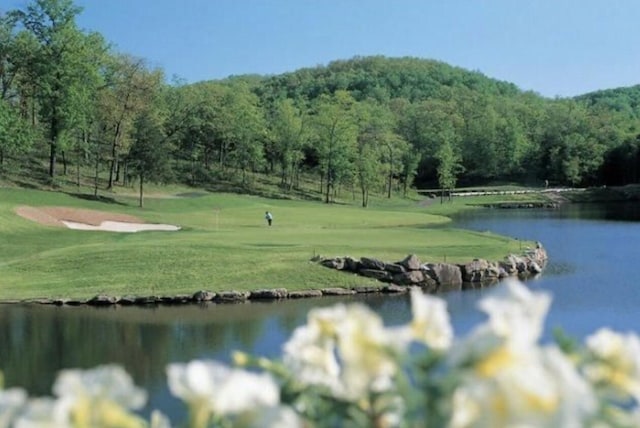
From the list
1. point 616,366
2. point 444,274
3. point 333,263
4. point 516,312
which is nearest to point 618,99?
point 444,274

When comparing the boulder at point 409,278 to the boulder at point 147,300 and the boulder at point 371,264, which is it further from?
the boulder at point 147,300

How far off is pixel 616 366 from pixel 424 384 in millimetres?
469

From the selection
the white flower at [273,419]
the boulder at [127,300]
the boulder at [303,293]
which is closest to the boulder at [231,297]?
the boulder at [303,293]

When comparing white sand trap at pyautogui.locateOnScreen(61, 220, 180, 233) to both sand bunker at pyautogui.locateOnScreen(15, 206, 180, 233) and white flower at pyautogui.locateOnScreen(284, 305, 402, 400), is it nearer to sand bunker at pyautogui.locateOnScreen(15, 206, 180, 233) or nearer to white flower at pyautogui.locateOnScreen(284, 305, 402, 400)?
sand bunker at pyautogui.locateOnScreen(15, 206, 180, 233)

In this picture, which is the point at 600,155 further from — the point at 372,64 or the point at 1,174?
the point at 372,64

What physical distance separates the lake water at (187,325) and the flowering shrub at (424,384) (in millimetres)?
10801

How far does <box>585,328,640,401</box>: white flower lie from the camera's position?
63.5 inches

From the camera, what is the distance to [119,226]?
37.2m

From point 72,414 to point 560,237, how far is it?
4192 centimetres

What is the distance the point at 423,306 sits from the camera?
1685 mm

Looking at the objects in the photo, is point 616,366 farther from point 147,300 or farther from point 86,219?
point 86,219

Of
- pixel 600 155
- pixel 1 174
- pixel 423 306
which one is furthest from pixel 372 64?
pixel 423 306

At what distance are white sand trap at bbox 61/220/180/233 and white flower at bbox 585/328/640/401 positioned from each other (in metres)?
34.5

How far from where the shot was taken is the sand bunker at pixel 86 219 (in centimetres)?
3541
